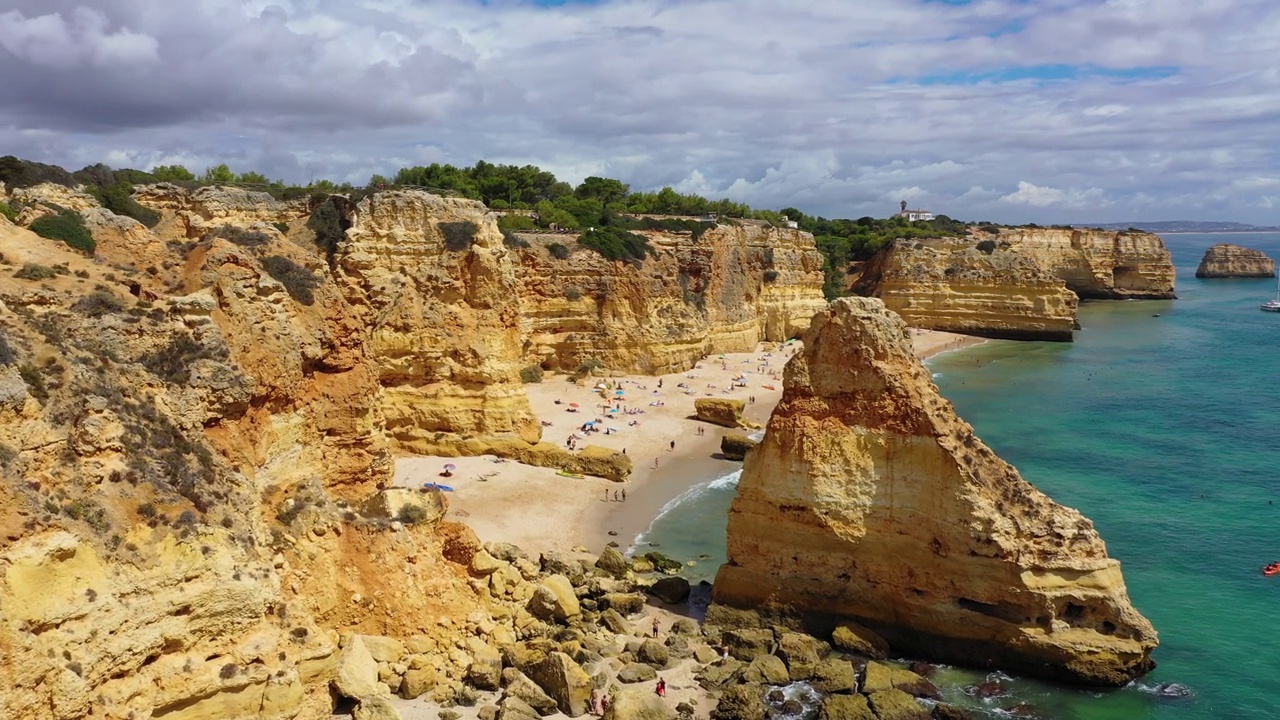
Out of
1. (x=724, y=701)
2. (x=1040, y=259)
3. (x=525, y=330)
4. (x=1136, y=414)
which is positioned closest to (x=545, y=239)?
(x=525, y=330)

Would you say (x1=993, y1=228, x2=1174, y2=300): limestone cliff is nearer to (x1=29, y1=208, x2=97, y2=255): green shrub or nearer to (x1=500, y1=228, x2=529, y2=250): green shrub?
(x1=500, y1=228, x2=529, y2=250): green shrub

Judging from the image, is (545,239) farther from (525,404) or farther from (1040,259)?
(1040,259)

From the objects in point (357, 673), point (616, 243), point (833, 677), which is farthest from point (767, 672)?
point (616, 243)

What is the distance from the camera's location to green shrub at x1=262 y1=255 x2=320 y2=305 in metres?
19.2

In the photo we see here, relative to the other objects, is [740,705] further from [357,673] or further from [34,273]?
[34,273]

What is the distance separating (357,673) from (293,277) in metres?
9.27

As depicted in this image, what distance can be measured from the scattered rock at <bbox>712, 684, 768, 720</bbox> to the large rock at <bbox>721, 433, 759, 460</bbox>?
68.7 feet

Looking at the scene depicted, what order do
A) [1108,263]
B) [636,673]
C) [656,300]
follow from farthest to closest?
[1108,263] < [656,300] < [636,673]

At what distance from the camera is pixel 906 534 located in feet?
63.3

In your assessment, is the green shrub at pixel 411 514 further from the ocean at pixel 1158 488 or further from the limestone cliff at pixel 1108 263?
the limestone cliff at pixel 1108 263

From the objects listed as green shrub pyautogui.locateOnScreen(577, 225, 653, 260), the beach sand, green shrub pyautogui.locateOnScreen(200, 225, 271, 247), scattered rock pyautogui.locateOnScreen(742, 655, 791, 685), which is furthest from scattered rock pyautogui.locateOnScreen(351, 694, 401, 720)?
green shrub pyautogui.locateOnScreen(577, 225, 653, 260)

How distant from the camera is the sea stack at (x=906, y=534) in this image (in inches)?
716

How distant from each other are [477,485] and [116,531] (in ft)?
65.6

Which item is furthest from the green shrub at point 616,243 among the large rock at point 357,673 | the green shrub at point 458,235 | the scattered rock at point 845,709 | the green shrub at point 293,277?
the large rock at point 357,673
